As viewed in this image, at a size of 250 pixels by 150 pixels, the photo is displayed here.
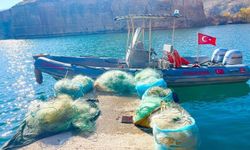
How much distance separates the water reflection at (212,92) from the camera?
12.9 m

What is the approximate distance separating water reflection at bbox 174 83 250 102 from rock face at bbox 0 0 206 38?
231 feet

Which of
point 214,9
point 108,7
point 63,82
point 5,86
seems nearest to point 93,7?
point 108,7

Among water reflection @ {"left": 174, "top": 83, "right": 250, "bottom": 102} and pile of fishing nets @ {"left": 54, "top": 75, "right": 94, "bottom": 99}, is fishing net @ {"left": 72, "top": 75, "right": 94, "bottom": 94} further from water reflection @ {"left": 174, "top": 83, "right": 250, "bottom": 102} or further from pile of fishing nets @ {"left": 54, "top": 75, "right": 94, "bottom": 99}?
water reflection @ {"left": 174, "top": 83, "right": 250, "bottom": 102}

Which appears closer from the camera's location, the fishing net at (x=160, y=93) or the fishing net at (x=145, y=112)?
the fishing net at (x=145, y=112)

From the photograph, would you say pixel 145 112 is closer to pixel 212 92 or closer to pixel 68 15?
pixel 212 92

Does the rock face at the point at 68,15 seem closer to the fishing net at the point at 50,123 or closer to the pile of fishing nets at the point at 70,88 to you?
the pile of fishing nets at the point at 70,88

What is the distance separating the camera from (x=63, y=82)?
10.8 m

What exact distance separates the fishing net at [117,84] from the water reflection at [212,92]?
2.78 m

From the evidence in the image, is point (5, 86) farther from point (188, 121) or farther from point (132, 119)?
point (188, 121)

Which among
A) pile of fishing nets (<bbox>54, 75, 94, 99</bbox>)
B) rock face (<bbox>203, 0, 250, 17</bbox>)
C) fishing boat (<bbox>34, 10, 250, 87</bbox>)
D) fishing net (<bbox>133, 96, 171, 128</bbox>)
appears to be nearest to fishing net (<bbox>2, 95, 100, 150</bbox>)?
fishing net (<bbox>133, 96, 171, 128</bbox>)

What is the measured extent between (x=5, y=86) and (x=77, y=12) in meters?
78.7

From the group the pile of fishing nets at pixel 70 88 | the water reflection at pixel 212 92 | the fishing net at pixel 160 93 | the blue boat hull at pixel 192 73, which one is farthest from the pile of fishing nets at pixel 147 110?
the blue boat hull at pixel 192 73

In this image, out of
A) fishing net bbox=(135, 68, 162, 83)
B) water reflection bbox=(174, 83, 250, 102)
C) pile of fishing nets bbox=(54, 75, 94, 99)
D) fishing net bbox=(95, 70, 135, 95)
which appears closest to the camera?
pile of fishing nets bbox=(54, 75, 94, 99)

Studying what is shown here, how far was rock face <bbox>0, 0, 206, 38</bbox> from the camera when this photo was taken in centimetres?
8456
